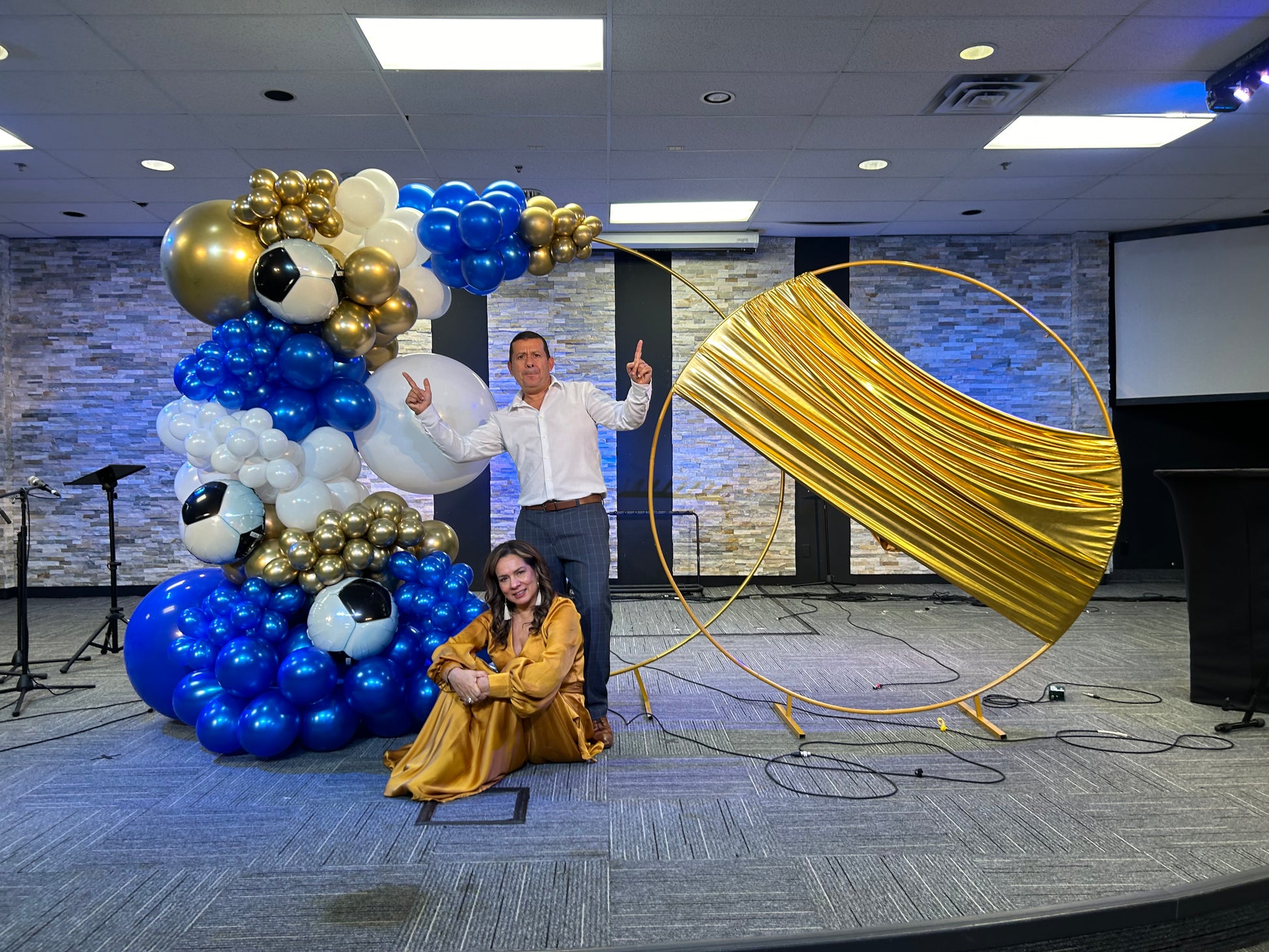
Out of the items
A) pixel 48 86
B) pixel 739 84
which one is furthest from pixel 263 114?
pixel 739 84

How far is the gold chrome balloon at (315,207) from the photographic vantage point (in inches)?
126

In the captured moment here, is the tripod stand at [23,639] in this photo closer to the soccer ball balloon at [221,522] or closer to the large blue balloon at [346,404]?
the soccer ball balloon at [221,522]

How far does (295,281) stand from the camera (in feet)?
9.95

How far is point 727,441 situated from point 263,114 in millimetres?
4303

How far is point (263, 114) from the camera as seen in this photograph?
4.78m

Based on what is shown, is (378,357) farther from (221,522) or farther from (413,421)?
(221,522)

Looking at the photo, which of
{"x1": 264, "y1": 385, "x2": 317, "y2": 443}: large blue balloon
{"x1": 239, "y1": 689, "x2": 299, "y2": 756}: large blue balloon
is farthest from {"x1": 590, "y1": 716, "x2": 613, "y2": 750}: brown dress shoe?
{"x1": 264, "y1": 385, "x2": 317, "y2": 443}: large blue balloon

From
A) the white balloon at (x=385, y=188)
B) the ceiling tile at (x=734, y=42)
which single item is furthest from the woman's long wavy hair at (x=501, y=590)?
the ceiling tile at (x=734, y=42)

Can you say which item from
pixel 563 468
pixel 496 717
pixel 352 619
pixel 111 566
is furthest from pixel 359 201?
pixel 111 566

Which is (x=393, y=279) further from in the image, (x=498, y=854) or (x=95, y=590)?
(x=95, y=590)

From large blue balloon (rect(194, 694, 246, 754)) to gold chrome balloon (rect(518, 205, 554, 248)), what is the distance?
80.1 inches

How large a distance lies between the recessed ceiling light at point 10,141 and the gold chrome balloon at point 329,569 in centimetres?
380

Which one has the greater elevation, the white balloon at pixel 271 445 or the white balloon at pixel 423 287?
the white balloon at pixel 423 287

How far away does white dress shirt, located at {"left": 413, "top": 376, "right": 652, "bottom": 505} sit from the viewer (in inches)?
132
